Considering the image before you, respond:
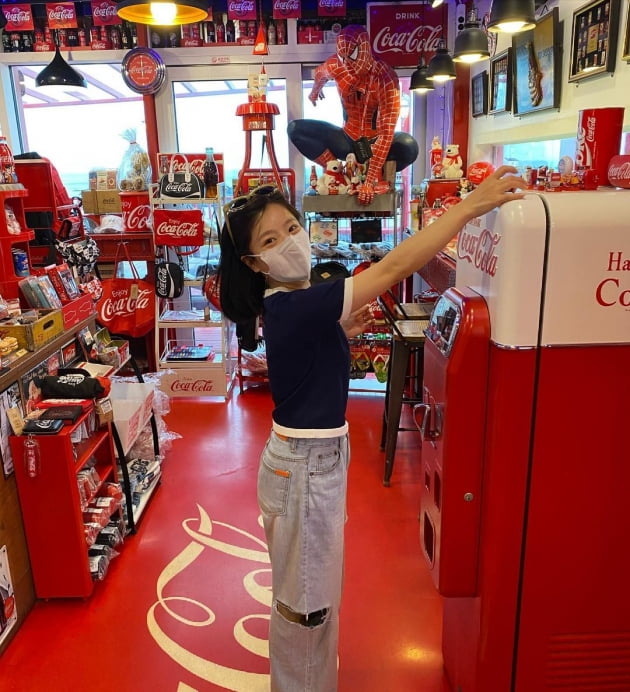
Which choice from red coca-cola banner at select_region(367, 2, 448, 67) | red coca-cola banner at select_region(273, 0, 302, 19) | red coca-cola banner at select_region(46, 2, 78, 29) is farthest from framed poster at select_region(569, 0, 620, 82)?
red coca-cola banner at select_region(46, 2, 78, 29)

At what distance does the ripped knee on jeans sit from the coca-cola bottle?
3.87m

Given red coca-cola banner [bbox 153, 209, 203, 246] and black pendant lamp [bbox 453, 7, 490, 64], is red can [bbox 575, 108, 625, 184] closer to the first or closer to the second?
black pendant lamp [bbox 453, 7, 490, 64]

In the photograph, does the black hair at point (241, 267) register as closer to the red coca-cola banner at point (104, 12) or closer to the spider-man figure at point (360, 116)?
the spider-man figure at point (360, 116)

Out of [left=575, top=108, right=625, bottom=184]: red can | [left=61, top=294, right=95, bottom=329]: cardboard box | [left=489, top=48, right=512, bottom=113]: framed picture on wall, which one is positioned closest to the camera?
[left=575, top=108, right=625, bottom=184]: red can

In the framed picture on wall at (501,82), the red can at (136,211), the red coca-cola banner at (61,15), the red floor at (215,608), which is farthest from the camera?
the red coca-cola banner at (61,15)

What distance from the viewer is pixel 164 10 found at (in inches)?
119

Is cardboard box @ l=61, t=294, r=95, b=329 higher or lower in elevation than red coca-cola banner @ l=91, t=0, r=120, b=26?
lower

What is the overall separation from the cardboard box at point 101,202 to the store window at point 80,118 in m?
0.41

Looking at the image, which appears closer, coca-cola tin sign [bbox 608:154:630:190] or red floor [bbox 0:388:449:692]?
coca-cola tin sign [bbox 608:154:630:190]

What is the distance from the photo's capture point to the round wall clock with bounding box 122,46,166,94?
5508 millimetres

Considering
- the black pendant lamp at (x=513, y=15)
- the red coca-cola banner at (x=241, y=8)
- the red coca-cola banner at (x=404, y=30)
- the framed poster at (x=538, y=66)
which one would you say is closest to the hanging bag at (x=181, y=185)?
the red coca-cola banner at (x=241, y=8)

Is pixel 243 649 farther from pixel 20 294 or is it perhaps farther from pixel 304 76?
pixel 304 76

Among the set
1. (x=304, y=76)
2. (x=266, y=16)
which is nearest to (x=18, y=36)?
(x=266, y=16)

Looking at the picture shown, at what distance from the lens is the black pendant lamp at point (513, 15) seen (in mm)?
3031
